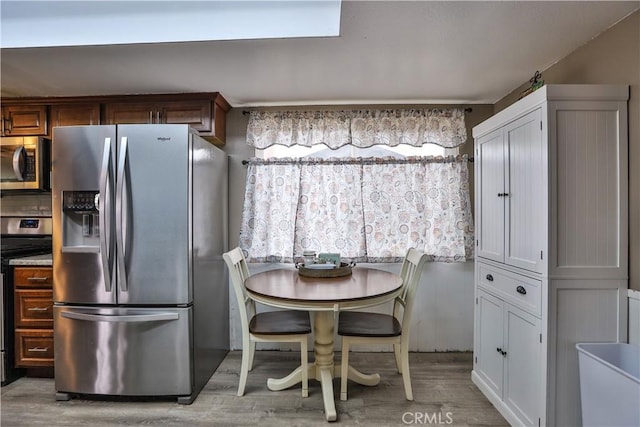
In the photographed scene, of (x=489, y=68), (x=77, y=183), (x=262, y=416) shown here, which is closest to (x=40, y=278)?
(x=77, y=183)

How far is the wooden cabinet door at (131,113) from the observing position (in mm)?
2676

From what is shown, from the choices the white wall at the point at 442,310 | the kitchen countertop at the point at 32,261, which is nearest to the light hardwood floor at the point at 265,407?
the white wall at the point at 442,310

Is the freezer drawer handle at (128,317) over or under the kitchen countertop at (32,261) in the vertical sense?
under

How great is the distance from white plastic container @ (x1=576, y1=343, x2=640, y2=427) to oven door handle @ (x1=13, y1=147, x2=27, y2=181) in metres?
3.99

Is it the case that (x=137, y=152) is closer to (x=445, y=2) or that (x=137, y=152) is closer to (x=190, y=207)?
(x=190, y=207)

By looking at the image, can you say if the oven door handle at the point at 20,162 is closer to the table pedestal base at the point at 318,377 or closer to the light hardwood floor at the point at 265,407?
the light hardwood floor at the point at 265,407

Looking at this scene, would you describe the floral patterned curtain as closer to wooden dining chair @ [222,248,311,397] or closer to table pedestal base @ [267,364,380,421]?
wooden dining chair @ [222,248,311,397]

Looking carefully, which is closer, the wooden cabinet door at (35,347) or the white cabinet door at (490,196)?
Result: the white cabinet door at (490,196)

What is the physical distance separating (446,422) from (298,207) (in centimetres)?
190

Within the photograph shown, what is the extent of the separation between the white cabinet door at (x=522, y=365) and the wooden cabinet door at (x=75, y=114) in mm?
3381

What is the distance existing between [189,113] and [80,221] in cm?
113

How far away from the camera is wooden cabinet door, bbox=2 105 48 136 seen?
2.72 m

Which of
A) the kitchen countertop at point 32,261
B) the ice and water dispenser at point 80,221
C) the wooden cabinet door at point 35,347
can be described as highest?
the ice and water dispenser at point 80,221

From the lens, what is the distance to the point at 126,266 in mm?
2117
